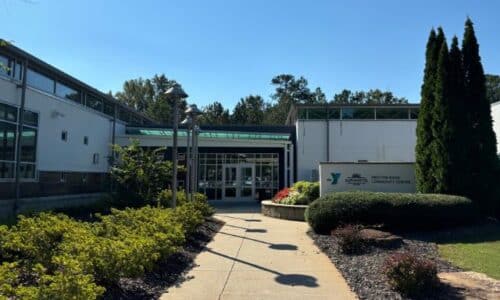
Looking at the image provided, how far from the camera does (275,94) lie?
284 ft

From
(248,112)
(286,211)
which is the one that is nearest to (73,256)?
(286,211)

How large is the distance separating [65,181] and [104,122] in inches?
237

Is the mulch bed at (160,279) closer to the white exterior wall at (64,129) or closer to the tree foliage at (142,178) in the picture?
the tree foliage at (142,178)

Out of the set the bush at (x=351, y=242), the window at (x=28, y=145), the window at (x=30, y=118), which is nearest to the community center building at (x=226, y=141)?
the window at (x=30, y=118)

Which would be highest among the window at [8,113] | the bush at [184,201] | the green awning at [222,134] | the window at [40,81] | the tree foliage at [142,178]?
the window at [40,81]

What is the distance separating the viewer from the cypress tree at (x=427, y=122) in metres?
15.0

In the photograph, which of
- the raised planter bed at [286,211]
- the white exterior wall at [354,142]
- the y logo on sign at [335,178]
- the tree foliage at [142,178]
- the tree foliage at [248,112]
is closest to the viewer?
the y logo on sign at [335,178]

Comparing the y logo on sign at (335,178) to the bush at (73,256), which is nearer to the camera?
the bush at (73,256)

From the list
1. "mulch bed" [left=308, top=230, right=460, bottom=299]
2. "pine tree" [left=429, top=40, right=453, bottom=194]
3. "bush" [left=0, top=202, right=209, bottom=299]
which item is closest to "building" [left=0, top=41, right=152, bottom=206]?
"bush" [left=0, top=202, right=209, bottom=299]

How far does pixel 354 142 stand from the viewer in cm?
3009

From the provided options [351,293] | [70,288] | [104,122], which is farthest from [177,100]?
[104,122]

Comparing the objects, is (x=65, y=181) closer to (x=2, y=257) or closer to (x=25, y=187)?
(x=25, y=187)

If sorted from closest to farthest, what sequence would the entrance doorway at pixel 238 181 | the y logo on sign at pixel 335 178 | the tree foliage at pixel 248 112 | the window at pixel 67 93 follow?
the y logo on sign at pixel 335 178
the window at pixel 67 93
the entrance doorway at pixel 238 181
the tree foliage at pixel 248 112

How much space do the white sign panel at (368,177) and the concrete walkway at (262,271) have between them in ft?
12.4
